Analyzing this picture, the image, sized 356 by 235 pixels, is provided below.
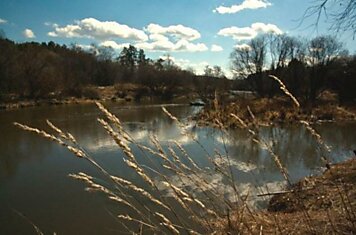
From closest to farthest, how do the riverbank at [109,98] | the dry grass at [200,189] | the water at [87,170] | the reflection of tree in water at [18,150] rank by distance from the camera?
the dry grass at [200,189] < the water at [87,170] < the reflection of tree in water at [18,150] < the riverbank at [109,98]

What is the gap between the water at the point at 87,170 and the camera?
654 cm

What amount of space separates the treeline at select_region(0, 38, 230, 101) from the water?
14528 mm

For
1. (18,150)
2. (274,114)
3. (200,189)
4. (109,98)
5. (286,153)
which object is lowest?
(18,150)

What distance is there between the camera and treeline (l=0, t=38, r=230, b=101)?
4009cm

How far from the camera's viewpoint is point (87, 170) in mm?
9945

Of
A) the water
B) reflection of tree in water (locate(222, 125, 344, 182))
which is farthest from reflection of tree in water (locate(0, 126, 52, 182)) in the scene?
reflection of tree in water (locate(222, 125, 344, 182))

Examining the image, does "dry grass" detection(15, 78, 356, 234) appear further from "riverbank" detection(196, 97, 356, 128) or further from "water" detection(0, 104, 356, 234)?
"riverbank" detection(196, 97, 356, 128)

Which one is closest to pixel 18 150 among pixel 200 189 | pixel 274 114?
pixel 200 189

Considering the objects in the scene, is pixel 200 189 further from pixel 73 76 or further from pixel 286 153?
pixel 73 76

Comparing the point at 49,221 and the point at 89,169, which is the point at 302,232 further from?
the point at 89,169

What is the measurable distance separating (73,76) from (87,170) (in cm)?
4430

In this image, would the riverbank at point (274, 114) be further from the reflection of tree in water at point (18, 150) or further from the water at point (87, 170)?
the reflection of tree in water at point (18, 150)

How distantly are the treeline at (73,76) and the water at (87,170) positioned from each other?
1453 cm

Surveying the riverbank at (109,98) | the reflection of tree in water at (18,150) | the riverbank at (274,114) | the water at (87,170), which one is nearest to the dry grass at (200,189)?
the water at (87,170)
